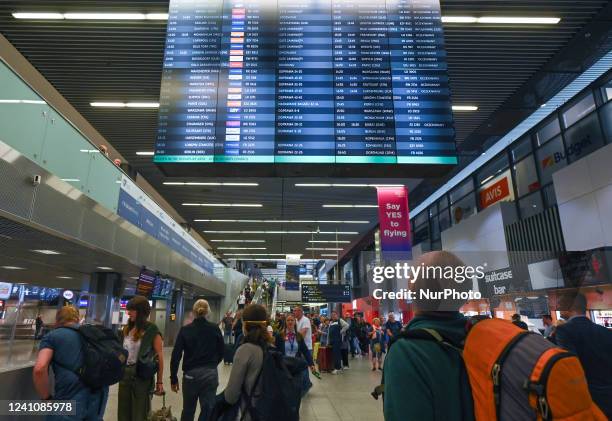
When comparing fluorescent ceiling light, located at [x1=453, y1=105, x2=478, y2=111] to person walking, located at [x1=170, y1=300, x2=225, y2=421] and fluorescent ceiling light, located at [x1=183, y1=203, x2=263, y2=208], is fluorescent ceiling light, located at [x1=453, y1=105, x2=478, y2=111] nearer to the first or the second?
person walking, located at [x1=170, y1=300, x2=225, y2=421]

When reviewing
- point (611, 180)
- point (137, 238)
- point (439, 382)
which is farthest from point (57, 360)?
point (611, 180)

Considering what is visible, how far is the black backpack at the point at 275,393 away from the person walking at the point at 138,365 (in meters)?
1.90

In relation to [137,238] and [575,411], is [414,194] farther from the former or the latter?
[575,411]

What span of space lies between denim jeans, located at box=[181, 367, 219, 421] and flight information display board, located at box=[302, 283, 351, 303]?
1348 cm

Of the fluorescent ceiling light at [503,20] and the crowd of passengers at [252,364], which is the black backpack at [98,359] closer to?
the crowd of passengers at [252,364]

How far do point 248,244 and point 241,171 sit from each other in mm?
19364

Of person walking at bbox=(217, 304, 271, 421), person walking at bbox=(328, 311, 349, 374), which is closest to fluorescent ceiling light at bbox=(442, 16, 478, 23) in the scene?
person walking at bbox=(217, 304, 271, 421)

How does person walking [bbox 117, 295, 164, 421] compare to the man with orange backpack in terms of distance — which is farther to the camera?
person walking [bbox 117, 295, 164, 421]

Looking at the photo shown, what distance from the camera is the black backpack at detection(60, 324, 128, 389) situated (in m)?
2.96

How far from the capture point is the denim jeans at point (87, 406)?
287cm

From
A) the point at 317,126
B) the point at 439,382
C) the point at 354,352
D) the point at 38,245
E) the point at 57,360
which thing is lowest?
the point at 354,352

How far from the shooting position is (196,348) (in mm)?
3920

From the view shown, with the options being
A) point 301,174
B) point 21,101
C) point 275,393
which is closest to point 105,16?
→ point 21,101

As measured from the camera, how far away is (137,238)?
9.37 meters
